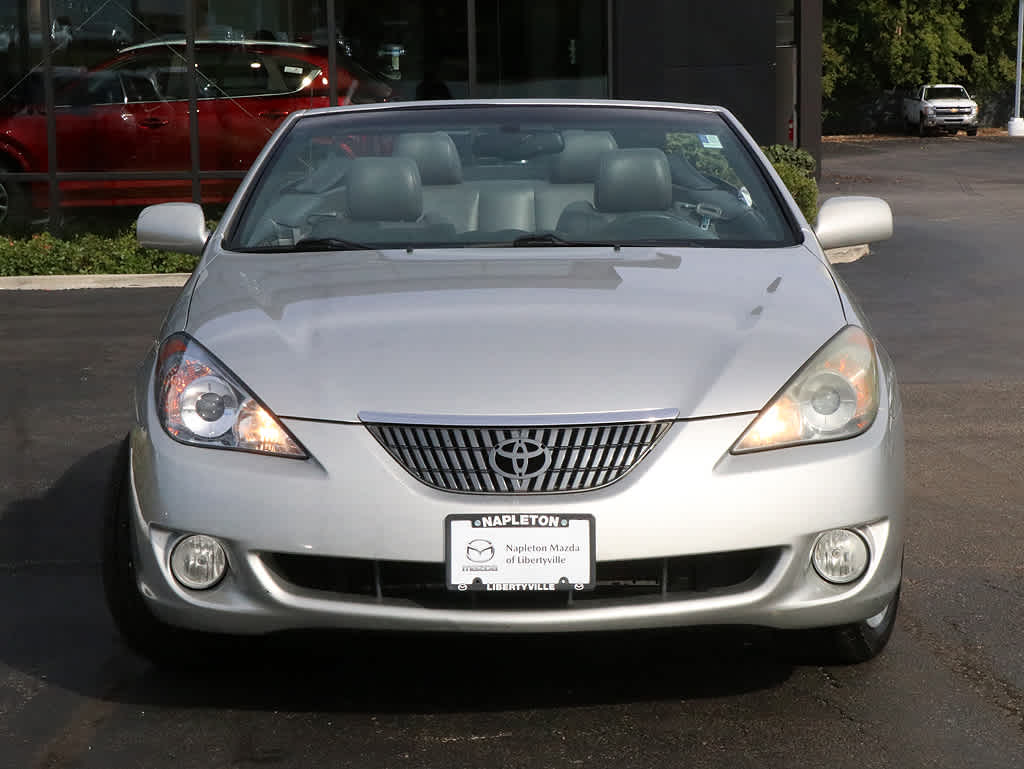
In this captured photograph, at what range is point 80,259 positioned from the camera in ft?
52.2

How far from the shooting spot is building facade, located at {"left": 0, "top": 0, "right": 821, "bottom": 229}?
60.5 ft

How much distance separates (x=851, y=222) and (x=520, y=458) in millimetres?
2073

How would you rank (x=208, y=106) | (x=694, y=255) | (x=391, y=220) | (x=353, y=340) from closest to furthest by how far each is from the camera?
(x=353, y=340)
(x=694, y=255)
(x=391, y=220)
(x=208, y=106)

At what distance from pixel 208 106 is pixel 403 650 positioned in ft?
48.6

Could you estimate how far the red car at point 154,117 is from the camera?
1847 centimetres

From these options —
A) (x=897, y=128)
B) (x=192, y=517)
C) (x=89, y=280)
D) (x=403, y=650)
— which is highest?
(x=192, y=517)

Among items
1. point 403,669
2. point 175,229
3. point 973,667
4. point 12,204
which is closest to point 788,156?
point 12,204

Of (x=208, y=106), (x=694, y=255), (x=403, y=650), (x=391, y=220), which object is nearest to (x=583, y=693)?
(x=403, y=650)

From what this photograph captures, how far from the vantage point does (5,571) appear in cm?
545

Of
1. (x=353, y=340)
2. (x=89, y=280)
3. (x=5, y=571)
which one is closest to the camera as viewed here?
(x=353, y=340)

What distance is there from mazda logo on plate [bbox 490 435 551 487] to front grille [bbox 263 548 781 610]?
0.85 ft

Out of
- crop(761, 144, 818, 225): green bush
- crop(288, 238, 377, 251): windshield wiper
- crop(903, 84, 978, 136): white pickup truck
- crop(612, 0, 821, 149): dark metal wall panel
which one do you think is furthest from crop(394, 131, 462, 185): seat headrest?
crop(903, 84, 978, 136): white pickup truck

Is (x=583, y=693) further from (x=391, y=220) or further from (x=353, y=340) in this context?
(x=391, y=220)

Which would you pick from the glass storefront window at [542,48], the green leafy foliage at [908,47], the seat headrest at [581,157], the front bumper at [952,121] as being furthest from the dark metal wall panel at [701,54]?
the green leafy foliage at [908,47]
